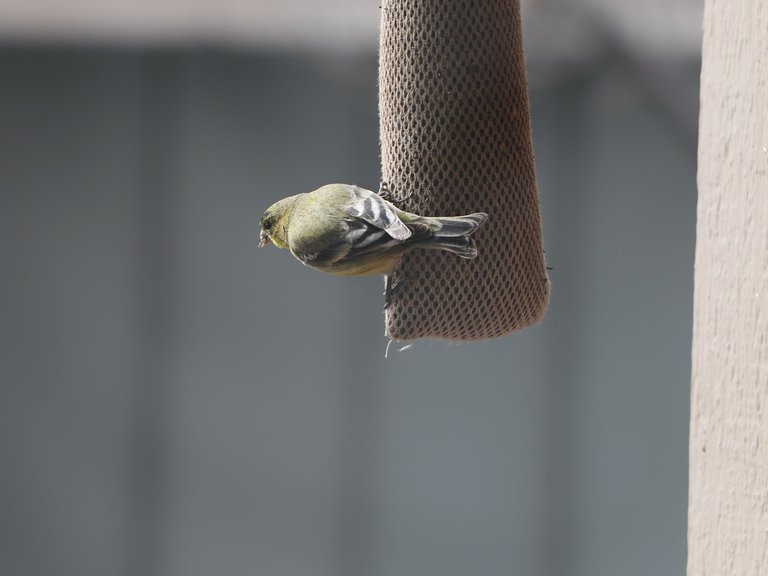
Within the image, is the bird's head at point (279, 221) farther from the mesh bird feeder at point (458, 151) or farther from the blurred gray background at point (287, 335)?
the blurred gray background at point (287, 335)

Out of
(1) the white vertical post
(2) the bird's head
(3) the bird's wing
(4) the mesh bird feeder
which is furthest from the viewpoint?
(2) the bird's head

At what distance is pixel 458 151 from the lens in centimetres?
263

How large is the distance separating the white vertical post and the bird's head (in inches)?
52.9

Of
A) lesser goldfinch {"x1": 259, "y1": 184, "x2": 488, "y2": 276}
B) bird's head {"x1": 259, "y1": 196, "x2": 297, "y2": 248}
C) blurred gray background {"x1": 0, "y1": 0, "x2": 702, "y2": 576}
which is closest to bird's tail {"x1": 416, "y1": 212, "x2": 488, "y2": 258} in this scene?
lesser goldfinch {"x1": 259, "y1": 184, "x2": 488, "y2": 276}

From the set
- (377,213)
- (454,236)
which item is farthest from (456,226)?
(377,213)

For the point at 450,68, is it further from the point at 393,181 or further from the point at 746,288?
the point at 746,288

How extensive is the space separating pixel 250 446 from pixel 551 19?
3.15m

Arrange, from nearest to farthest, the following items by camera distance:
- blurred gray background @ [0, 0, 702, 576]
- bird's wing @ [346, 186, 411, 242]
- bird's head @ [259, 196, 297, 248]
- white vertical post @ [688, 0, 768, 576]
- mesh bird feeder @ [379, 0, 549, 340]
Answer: white vertical post @ [688, 0, 768, 576]
bird's wing @ [346, 186, 411, 242]
mesh bird feeder @ [379, 0, 549, 340]
bird's head @ [259, 196, 297, 248]
blurred gray background @ [0, 0, 702, 576]

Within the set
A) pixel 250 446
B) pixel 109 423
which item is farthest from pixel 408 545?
pixel 109 423

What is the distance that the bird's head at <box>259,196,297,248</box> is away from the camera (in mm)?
2858

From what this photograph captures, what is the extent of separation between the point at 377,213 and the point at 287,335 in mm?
4193

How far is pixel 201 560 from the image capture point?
6.75 m

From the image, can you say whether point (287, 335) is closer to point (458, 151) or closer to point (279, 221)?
point (279, 221)

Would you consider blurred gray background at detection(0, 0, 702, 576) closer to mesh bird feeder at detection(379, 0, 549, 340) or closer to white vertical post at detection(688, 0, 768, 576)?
mesh bird feeder at detection(379, 0, 549, 340)
